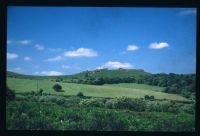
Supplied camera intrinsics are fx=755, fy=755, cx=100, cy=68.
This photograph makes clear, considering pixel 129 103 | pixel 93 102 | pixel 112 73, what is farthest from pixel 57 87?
pixel 129 103

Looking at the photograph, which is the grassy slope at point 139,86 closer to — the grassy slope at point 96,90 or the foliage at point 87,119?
the grassy slope at point 96,90

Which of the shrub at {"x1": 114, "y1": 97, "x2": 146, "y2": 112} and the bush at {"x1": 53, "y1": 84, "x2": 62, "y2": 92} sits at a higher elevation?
the bush at {"x1": 53, "y1": 84, "x2": 62, "y2": 92}

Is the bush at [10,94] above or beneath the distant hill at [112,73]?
beneath

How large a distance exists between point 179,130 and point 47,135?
55.6 inches

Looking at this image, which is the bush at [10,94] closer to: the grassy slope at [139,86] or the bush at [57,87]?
the bush at [57,87]

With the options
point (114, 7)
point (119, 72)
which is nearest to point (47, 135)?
point (119, 72)

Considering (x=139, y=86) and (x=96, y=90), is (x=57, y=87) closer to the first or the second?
(x=96, y=90)

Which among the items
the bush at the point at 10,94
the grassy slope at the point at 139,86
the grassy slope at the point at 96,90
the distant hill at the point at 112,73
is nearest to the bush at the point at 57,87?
the grassy slope at the point at 96,90

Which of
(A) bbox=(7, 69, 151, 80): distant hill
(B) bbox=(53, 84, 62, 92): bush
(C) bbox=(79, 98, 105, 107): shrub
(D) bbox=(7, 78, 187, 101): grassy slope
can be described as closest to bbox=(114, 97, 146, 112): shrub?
(D) bbox=(7, 78, 187, 101): grassy slope

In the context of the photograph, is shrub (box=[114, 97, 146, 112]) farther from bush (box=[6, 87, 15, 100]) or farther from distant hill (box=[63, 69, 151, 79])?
bush (box=[6, 87, 15, 100])

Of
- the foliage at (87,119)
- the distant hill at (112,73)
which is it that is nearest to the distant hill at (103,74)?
the distant hill at (112,73)

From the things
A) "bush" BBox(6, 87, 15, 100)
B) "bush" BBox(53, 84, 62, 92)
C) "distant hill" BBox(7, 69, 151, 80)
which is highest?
"distant hill" BBox(7, 69, 151, 80)

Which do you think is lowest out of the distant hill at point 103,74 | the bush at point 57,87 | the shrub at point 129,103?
the shrub at point 129,103
